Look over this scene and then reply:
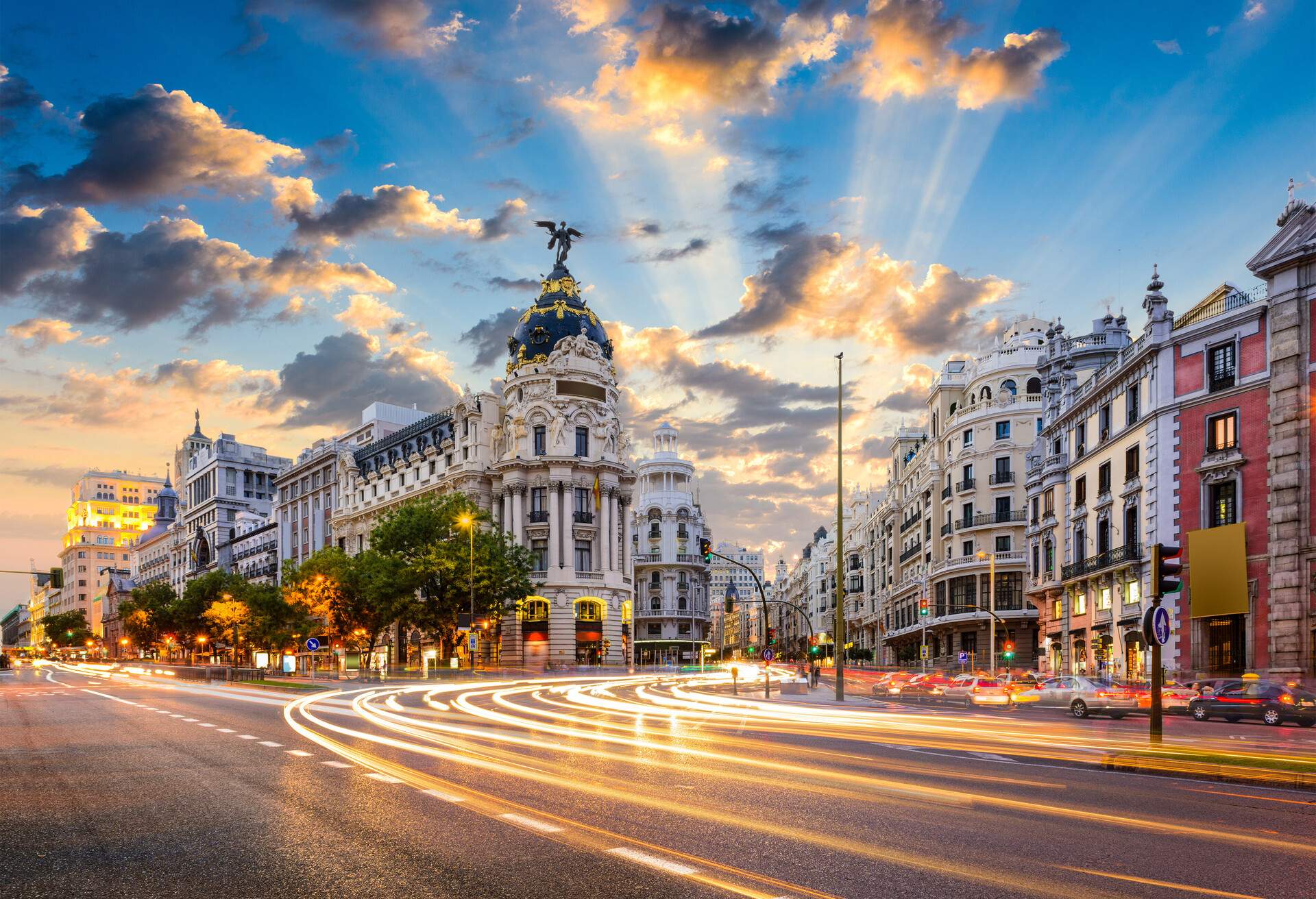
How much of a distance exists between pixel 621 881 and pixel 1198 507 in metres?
43.3

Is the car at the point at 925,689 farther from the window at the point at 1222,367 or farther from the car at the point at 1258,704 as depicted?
the window at the point at 1222,367

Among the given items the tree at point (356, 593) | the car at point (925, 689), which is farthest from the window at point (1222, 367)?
the tree at point (356, 593)

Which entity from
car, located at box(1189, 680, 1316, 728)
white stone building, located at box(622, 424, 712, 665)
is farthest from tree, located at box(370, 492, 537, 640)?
white stone building, located at box(622, 424, 712, 665)

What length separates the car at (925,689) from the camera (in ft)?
153

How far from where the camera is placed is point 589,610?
9081cm

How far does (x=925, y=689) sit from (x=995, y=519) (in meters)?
31.6

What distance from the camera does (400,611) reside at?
70.9 meters

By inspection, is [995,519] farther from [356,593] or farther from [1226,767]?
[1226,767]

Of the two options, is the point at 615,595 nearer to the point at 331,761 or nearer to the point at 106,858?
the point at 331,761

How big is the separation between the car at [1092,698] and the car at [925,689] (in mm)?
7048

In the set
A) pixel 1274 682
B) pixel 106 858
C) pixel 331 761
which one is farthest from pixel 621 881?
pixel 1274 682

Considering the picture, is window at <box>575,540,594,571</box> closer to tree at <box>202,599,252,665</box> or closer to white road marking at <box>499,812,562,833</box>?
tree at <box>202,599,252,665</box>

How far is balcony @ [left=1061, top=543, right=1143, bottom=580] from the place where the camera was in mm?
49781

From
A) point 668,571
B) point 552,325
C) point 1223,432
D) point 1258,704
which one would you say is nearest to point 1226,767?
point 1258,704
